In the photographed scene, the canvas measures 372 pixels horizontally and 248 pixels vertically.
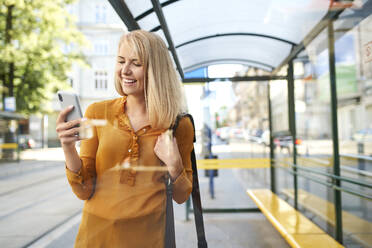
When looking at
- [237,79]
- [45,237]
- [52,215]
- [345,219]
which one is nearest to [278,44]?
[237,79]

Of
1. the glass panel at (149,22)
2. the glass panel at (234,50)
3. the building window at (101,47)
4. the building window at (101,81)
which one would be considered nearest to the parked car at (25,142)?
the building window at (101,47)

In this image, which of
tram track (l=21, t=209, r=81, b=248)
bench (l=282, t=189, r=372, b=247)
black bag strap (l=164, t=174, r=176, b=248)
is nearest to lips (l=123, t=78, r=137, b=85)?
black bag strap (l=164, t=174, r=176, b=248)

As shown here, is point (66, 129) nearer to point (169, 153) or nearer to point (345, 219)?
point (169, 153)

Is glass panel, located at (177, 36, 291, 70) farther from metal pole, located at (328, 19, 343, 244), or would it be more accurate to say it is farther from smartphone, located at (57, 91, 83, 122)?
Answer: smartphone, located at (57, 91, 83, 122)

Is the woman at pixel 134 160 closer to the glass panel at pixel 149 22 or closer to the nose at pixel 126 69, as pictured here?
the nose at pixel 126 69

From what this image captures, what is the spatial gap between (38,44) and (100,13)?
0.55 m

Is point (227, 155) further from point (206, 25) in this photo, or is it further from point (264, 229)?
point (206, 25)

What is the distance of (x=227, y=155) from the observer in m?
4.47

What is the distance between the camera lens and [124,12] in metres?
1.85

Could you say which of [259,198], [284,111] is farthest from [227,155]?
[284,111]

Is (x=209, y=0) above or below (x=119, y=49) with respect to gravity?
above

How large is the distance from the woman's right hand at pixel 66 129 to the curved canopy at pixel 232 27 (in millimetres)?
1290

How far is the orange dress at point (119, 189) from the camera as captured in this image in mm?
1008

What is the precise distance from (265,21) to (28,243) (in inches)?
142
